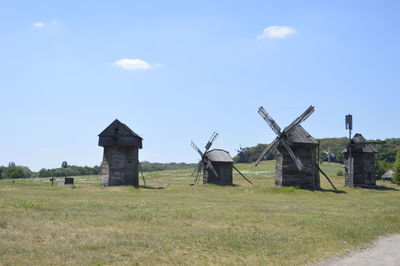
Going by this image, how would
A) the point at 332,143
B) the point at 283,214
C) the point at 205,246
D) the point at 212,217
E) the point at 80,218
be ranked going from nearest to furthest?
the point at 205,246, the point at 80,218, the point at 212,217, the point at 283,214, the point at 332,143

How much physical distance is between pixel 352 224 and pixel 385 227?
172cm

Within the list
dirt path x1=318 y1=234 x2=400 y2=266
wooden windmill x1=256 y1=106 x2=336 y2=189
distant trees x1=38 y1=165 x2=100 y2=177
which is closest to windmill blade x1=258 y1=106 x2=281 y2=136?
wooden windmill x1=256 y1=106 x2=336 y2=189

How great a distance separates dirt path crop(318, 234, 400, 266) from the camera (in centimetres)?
1318

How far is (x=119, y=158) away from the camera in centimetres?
5038

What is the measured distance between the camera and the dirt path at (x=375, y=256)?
1318 centimetres

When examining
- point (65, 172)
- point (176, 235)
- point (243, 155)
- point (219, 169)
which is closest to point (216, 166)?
point (219, 169)

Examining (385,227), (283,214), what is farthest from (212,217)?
(385,227)

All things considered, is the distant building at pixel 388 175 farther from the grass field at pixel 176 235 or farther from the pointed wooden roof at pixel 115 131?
the grass field at pixel 176 235

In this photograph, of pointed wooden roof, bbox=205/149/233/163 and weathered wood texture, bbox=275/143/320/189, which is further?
pointed wooden roof, bbox=205/149/233/163

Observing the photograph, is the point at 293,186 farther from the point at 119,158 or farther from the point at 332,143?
the point at 332,143

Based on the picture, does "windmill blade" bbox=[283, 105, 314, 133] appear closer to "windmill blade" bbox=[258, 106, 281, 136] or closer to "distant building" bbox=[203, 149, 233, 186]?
"windmill blade" bbox=[258, 106, 281, 136]

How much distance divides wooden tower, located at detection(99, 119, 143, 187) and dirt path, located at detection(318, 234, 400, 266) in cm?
3708

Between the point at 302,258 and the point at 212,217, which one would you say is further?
the point at 212,217

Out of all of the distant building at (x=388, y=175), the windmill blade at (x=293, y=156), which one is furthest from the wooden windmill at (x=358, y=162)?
the distant building at (x=388, y=175)
